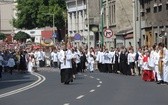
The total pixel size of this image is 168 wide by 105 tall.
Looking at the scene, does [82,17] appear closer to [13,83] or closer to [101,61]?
[101,61]

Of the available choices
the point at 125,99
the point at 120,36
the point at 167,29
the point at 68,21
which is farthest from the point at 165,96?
the point at 68,21

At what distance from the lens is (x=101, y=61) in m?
52.6

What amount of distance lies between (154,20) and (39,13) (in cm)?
5020

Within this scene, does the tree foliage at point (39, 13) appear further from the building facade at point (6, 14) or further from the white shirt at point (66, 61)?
the white shirt at point (66, 61)

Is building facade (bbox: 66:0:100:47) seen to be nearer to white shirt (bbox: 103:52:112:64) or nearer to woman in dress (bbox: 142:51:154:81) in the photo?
white shirt (bbox: 103:52:112:64)

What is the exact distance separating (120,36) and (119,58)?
77.1 ft

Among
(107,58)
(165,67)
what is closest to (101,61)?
(107,58)

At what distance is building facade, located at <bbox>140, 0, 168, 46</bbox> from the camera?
5378 centimetres

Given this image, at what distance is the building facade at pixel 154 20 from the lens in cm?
5378

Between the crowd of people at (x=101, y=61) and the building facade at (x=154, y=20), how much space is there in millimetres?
4504

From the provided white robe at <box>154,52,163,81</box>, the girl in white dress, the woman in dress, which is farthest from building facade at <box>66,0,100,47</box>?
white robe at <box>154,52,163,81</box>

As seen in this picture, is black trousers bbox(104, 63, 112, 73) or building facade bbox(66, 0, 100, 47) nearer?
black trousers bbox(104, 63, 112, 73)

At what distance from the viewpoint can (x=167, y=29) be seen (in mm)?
53188

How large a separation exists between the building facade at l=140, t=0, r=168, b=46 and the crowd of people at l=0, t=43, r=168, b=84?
450 centimetres
